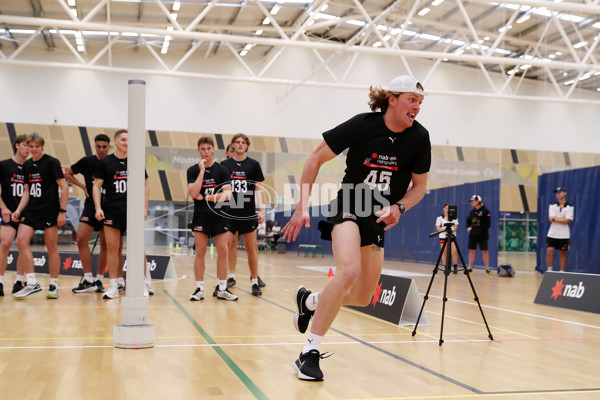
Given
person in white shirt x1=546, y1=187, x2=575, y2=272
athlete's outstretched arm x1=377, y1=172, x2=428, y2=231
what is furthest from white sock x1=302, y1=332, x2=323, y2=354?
person in white shirt x1=546, y1=187, x2=575, y2=272

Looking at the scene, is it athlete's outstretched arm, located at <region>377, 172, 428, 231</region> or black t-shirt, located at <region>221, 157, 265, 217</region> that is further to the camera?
black t-shirt, located at <region>221, 157, 265, 217</region>

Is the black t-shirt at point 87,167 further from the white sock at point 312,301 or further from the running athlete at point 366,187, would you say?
the running athlete at point 366,187

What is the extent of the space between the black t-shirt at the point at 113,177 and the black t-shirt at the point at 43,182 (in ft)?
1.80

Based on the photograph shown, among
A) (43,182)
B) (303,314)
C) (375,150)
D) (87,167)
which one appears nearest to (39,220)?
(43,182)

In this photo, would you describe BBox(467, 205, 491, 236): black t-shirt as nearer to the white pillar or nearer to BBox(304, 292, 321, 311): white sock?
BBox(304, 292, 321, 311): white sock

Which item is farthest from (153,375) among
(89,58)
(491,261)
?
(89,58)

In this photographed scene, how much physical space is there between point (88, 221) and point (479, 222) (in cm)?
918

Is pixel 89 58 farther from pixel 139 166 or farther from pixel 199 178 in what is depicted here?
pixel 139 166

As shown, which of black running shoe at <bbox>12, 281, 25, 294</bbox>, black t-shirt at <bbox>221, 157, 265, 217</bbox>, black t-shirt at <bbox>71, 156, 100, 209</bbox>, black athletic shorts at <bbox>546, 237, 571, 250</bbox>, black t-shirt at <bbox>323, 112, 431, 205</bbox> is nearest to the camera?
black t-shirt at <bbox>323, 112, 431, 205</bbox>

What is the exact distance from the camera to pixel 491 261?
15.5 metres

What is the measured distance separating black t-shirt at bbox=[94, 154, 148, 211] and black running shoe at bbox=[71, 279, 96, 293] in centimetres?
127

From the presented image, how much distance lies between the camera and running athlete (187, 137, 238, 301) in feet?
22.9

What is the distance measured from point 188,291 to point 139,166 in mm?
4186

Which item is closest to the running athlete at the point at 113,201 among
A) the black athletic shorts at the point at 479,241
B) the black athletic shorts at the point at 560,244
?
the black athletic shorts at the point at 560,244
